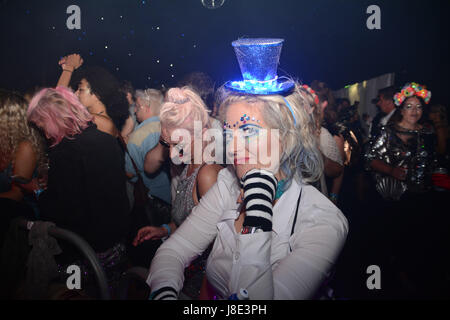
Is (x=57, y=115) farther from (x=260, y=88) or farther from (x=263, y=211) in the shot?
(x=263, y=211)

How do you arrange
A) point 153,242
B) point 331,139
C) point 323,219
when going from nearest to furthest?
point 323,219, point 153,242, point 331,139

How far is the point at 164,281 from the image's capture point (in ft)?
4.16

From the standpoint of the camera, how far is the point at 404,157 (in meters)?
3.24

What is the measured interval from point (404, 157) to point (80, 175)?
3403 millimetres

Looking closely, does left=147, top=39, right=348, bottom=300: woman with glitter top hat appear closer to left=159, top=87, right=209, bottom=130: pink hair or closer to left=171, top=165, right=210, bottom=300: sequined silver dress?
left=171, top=165, right=210, bottom=300: sequined silver dress

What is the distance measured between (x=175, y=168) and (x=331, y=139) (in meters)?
1.78

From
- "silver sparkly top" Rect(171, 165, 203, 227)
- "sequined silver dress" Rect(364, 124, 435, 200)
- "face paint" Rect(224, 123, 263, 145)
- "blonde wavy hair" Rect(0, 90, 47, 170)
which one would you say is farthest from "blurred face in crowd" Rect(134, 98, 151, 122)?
"sequined silver dress" Rect(364, 124, 435, 200)

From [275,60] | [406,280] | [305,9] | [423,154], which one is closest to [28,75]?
[305,9]

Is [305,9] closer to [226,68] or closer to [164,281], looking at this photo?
[226,68]

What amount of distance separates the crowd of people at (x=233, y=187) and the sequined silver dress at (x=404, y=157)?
1cm

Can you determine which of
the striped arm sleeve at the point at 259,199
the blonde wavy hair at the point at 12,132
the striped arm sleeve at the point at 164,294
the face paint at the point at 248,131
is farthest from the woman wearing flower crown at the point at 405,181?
the blonde wavy hair at the point at 12,132

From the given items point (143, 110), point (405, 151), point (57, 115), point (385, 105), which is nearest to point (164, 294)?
point (57, 115)

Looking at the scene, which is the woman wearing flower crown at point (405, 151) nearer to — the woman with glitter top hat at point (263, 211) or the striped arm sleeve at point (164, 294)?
the woman with glitter top hat at point (263, 211)

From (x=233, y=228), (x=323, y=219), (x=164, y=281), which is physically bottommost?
(x=164, y=281)
